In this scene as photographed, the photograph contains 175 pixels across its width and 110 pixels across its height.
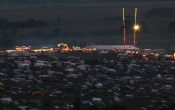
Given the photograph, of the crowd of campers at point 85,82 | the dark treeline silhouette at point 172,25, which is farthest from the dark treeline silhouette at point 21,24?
the crowd of campers at point 85,82

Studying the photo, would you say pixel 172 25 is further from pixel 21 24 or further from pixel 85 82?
pixel 85 82

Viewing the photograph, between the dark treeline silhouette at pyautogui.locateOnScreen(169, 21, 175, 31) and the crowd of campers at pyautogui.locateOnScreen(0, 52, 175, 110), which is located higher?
the dark treeline silhouette at pyautogui.locateOnScreen(169, 21, 175, 31)

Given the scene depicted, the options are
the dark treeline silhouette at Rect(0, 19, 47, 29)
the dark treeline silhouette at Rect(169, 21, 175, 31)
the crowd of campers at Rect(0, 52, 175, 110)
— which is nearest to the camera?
the crowd of campers at Rect(0, 52, 175, 110)

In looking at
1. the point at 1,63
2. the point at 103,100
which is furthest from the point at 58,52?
the point at 103,100

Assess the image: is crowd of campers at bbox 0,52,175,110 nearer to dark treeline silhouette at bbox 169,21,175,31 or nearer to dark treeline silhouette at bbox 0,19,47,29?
dark treeline silhouette at bbox 169,21,175,31

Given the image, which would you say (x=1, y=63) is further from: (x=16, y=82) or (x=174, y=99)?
(x=174, y=99)

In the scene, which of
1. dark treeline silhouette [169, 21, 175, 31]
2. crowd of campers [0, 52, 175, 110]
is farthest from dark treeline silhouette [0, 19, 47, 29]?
crowd of campers [0, 52, 175, 110]

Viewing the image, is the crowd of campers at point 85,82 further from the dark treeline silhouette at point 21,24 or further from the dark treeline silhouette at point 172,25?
the dark treeline silhouette at point 21,24

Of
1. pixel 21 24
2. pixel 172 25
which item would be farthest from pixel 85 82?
pixel 21 24
